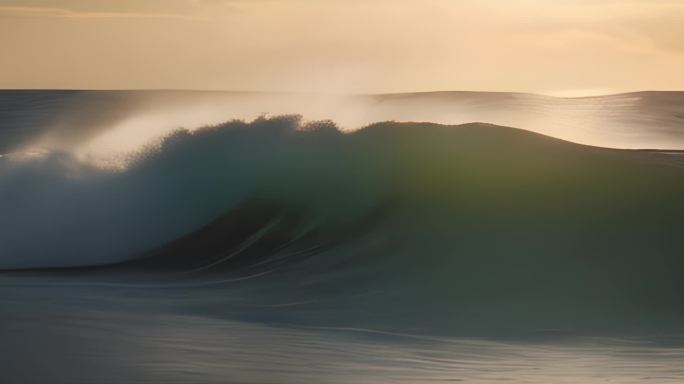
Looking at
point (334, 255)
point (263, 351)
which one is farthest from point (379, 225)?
point (263, 351)

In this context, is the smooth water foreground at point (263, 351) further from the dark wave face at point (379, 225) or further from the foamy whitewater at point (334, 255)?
the dark wave face at point (379, 225)

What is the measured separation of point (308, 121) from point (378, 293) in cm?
728

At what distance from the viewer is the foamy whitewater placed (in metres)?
7.78

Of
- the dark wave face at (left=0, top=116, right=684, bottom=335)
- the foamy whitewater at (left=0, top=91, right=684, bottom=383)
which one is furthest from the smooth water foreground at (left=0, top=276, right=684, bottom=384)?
the dark wave face at (left=0, top=116, right=684, bottom=335)

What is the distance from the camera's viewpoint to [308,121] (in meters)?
17.9

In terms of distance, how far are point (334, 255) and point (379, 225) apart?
42.5 inches

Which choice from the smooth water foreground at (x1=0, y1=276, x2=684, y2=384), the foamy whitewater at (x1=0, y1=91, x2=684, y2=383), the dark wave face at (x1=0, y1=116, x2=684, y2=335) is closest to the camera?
the smooth water foreground at (x1=0, y1=276, x2=684, y2=384)

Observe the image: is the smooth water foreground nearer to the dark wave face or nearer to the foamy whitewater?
the foamy whitewater

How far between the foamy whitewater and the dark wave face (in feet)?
0.11

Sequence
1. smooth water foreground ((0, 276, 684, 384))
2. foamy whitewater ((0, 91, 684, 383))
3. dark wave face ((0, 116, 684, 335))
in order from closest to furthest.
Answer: smooth water foreground ((0, 276, 684, 384)), foamy whitewater ((0, 91, 684, 383)), dark wave face ((0, 116, 684, 335))

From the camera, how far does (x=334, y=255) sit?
1283cm

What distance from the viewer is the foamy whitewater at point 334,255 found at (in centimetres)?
778

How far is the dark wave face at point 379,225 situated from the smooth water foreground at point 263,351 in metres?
0.53

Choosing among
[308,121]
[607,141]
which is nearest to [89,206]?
[308,121]
